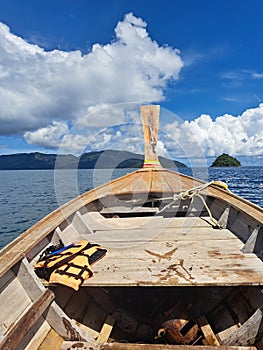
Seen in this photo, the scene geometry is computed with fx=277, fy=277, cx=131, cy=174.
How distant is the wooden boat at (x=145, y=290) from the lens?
2666 mm

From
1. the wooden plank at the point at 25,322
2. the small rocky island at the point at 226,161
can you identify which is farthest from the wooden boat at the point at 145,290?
the small rocky island at the point at 226,161

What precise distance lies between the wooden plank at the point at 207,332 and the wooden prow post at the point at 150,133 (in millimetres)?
5707

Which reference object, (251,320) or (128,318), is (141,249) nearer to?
(128,318)

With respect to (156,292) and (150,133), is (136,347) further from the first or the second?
(150,133)

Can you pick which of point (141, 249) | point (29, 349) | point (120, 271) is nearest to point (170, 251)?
point (141, 249)

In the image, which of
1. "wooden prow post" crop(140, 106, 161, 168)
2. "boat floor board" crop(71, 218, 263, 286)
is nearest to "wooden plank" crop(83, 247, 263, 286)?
"boat floor board" crop(71, 218, 263, 286)

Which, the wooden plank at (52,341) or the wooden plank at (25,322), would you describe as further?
the wooden plank at (52,341)

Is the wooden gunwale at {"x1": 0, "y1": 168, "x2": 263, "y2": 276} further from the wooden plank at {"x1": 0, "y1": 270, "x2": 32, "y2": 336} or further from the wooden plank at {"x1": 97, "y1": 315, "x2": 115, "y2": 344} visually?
the wooden plank at {"x1": 97, "y1": 315, "x2": 115, "y2": 344}

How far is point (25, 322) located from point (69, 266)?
0.79 meters

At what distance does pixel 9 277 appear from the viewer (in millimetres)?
2818

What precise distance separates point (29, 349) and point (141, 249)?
Result: 68.9 inches

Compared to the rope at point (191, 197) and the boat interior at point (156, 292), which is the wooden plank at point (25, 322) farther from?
the rope at point (191, 197)

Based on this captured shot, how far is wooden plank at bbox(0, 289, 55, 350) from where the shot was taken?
2.17 metres

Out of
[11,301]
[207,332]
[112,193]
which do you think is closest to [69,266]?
[11,301]
